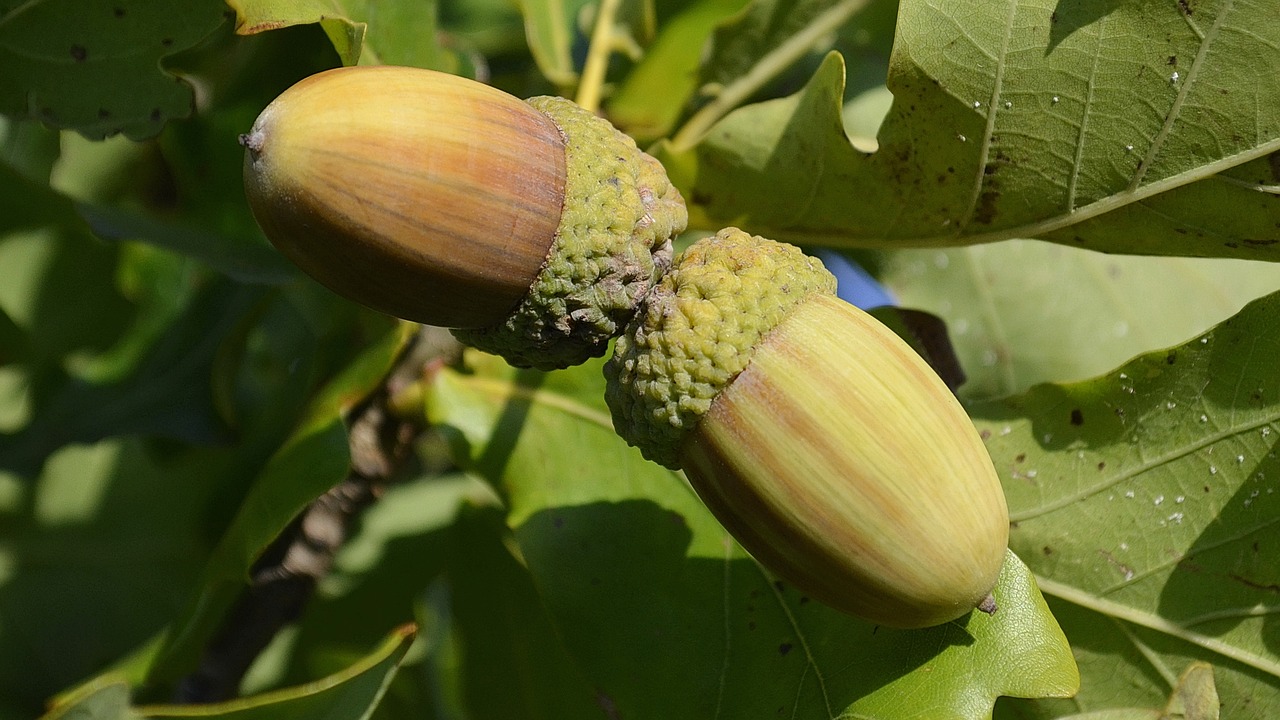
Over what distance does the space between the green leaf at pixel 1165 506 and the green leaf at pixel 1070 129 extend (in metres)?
0.15

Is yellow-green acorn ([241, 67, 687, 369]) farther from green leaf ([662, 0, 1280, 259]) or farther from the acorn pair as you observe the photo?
green leaf ([662, 0, 1280, 259])

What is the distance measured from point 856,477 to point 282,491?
2.31 ft

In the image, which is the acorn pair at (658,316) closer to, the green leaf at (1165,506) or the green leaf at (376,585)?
the green leaf at (1165,506)

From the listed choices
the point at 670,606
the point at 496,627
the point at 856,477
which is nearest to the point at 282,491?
the point at 670,606

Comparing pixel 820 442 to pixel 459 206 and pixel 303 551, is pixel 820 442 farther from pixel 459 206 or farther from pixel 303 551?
pixel 303 551

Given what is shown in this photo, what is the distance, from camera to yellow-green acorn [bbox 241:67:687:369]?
98 cm

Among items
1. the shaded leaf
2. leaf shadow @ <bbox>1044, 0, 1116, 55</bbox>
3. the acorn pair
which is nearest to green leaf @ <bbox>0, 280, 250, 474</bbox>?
the shaded leaf

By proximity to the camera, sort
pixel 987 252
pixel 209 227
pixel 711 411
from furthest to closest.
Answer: pixel 987 252, pixel 209 227, pixel 711 411

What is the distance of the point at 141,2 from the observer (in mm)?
1353

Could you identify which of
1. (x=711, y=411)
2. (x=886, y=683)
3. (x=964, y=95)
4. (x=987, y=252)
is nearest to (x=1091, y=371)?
(x=987, y=252)

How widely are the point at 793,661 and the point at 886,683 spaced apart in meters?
0.12

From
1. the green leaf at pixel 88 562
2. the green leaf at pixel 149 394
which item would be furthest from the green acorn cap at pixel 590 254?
the green leaf at pixel 88 562

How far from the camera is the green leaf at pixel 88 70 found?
1.39m

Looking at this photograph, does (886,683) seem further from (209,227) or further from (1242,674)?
(209,227)
